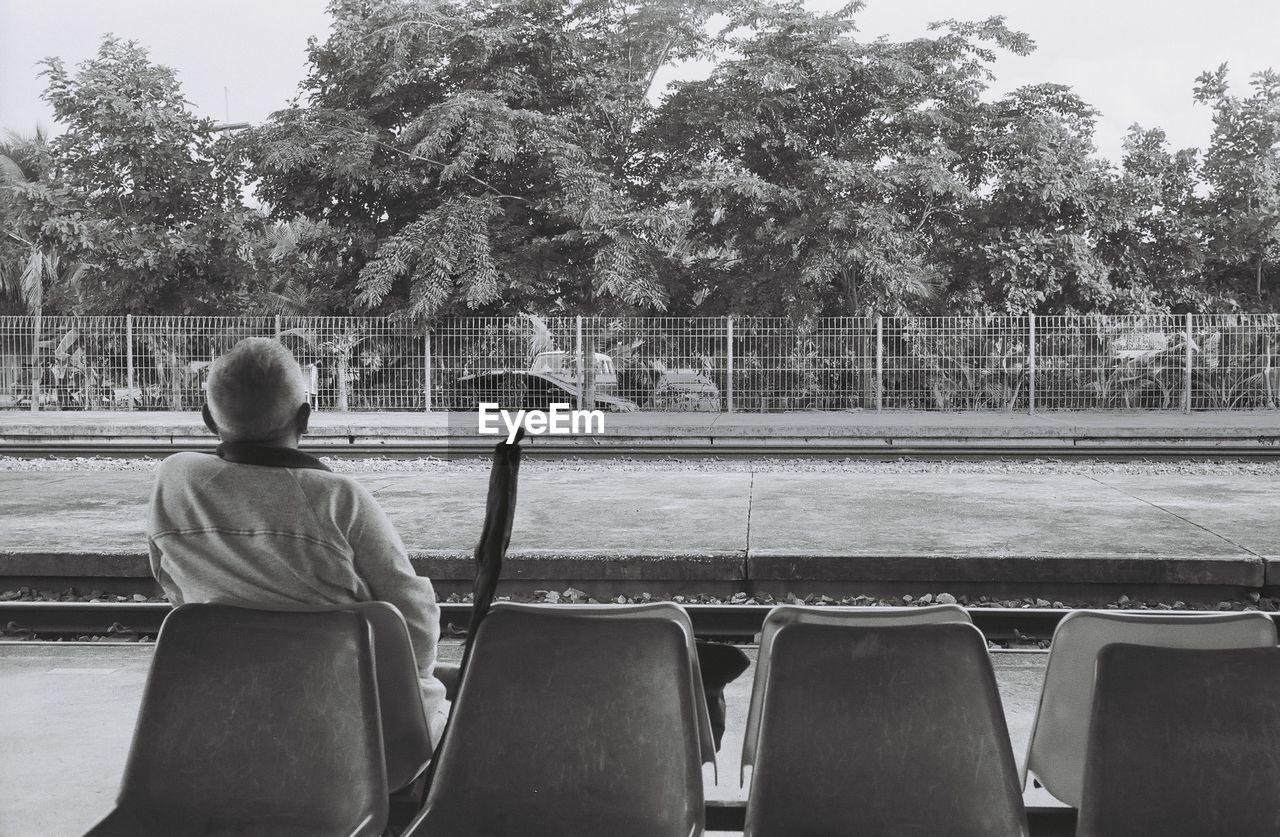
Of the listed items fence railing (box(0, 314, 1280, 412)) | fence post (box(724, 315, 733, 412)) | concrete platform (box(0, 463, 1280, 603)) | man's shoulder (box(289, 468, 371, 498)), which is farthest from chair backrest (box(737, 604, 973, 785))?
fence post (box(724, 315, 733, 412))

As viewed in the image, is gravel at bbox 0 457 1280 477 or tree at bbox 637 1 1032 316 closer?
gravel at bbox 0 457 1280 477

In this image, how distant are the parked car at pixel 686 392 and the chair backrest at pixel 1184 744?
16.2m

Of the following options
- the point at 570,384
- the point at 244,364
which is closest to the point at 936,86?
the point at 570,384

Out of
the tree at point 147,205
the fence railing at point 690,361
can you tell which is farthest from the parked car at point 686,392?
the tree at point 147,205

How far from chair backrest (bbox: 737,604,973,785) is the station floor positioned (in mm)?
715

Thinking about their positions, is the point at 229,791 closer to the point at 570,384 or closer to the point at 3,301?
the point at 570,384

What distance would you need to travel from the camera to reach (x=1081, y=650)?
2.10m

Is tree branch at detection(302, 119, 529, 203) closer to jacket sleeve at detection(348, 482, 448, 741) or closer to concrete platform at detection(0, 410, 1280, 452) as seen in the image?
concrete platform at detection(0, 410, 1280, 452)

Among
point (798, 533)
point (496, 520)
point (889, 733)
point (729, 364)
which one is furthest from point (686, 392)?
point (889, 733)

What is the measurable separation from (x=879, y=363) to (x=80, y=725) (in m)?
15.4

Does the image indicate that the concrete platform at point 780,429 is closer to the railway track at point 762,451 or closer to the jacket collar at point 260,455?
the railway track at point 762,451

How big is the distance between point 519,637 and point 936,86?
724 inches

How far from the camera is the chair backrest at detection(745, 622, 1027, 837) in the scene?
6.18ft

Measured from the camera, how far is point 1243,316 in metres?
17.5
